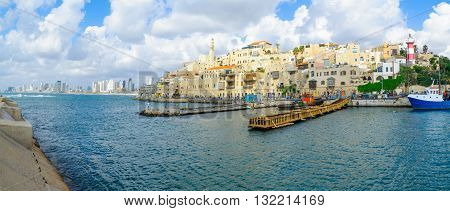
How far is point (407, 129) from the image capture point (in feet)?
124

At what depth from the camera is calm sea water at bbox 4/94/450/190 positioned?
60.1 feet

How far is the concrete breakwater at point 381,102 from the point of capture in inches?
2926

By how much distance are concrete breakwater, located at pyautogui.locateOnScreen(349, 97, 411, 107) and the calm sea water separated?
38026 mm

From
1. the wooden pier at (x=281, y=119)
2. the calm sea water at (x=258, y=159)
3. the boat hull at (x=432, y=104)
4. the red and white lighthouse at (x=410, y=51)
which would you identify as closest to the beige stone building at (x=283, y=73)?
the red and white lighthouse at (x=410, y=51)

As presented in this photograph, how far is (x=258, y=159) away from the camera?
23969 millimetres

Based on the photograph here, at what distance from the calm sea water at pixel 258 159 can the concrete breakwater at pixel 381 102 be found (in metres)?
38.0

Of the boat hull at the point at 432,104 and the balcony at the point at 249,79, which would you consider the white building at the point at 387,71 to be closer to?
the boat hull at the point at 432,104

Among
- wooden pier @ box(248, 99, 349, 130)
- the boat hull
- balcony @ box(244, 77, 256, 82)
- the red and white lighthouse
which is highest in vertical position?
the red and white lighthouse

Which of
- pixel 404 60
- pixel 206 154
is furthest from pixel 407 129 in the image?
pixel 404 60

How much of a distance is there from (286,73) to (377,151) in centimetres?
8090

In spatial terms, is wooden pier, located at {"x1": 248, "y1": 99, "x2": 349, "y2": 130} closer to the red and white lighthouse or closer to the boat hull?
the boat hull

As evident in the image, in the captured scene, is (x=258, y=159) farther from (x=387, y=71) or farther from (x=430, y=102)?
(x=387, y=71)

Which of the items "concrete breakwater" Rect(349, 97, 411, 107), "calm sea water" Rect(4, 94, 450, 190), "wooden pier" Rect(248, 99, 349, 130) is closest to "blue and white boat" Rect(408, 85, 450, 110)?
"concrete breakwater" Rect(349, 97, 411, 107)

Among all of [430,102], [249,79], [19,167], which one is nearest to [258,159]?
[19,167]
